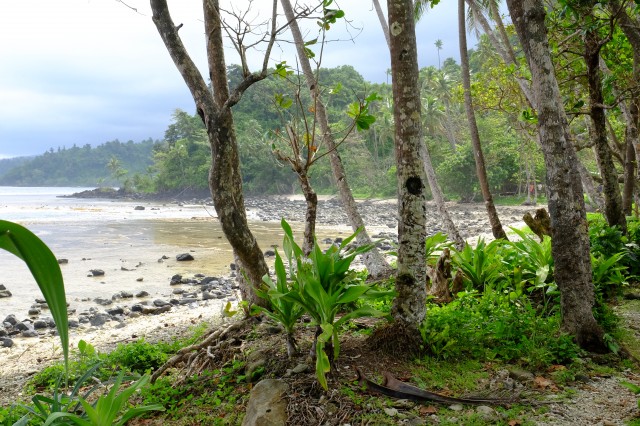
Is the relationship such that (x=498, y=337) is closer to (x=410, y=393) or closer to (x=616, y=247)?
(x=410, y=393)

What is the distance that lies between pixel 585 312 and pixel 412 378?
156 cm

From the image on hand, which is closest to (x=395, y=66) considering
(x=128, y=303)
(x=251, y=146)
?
(x=128, y=303)

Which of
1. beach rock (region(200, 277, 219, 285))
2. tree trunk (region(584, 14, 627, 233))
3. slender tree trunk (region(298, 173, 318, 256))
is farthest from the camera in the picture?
beach rock (region(200, 277, 219, 285))

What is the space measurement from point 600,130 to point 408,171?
3.37 meters

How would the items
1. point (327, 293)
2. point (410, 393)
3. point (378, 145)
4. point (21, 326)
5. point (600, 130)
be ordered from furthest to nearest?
point (378, 145) < point (21, 326) < point (600, 130) < point (327, 293) < point (410, 393)

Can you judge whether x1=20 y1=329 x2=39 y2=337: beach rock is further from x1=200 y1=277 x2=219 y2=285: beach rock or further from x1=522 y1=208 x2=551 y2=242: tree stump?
x1=522 y1=208 x2=551 y2=242: tree stump

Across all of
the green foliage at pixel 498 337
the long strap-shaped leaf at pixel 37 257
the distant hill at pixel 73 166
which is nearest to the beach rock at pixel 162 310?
the green foliage at pixel 498 337

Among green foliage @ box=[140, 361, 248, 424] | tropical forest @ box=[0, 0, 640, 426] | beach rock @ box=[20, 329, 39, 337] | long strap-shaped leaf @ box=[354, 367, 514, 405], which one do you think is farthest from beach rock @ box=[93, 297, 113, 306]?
long strap-shaped leaf @ box=[354, 367, 514, 405]

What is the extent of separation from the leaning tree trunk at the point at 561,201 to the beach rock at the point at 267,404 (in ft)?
7.90

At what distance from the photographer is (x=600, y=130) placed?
19.0 feet

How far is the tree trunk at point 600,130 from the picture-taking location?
5.56 metres

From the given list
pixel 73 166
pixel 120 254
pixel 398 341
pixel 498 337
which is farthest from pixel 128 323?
pixel 73 166

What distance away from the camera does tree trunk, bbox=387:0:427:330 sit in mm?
3803

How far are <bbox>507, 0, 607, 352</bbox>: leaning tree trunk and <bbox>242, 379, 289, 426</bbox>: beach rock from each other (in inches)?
94.8
